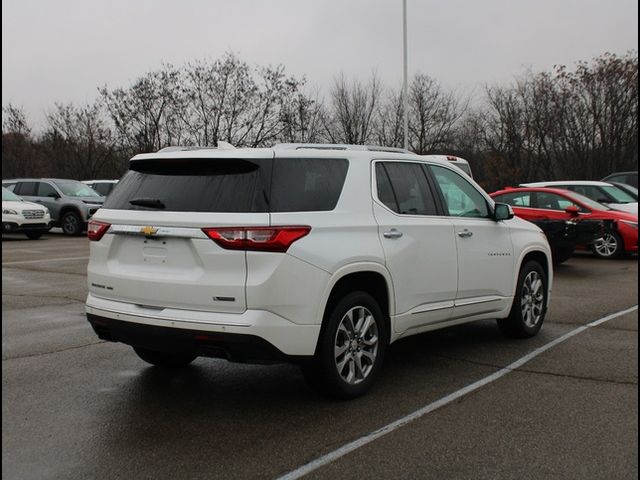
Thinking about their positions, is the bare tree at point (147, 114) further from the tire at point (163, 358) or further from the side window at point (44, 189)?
the tire at point (163, 358)

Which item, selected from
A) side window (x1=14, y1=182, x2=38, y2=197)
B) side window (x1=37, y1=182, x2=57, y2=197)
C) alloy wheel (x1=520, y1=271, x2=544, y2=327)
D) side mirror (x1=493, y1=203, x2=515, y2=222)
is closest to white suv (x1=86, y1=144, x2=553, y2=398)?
side mirror (x1=493, y1=203, x2=515, y2=222)

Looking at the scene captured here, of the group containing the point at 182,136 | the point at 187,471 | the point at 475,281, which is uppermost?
the point at 182,136

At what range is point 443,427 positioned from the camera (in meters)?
4.03

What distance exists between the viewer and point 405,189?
5211 millimetres

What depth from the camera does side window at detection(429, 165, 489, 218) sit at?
5676 mm

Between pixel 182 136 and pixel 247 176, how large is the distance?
30.0m

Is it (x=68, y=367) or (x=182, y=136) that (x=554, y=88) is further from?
(x=68, y=367)

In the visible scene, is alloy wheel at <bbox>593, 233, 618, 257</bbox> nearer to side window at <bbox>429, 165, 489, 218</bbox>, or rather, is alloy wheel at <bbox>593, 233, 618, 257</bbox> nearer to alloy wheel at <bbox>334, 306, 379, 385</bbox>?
side window at <bbox>429, 165, 489, 218</bbox>

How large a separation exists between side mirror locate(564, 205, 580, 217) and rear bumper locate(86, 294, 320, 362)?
10.6 m

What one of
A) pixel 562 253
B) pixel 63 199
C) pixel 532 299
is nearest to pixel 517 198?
pixel 562 253

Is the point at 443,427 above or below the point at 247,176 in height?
below

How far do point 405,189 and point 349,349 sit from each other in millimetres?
1393

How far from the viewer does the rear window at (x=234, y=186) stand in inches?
164

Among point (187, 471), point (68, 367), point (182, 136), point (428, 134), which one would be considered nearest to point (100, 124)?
point (182, 136)
